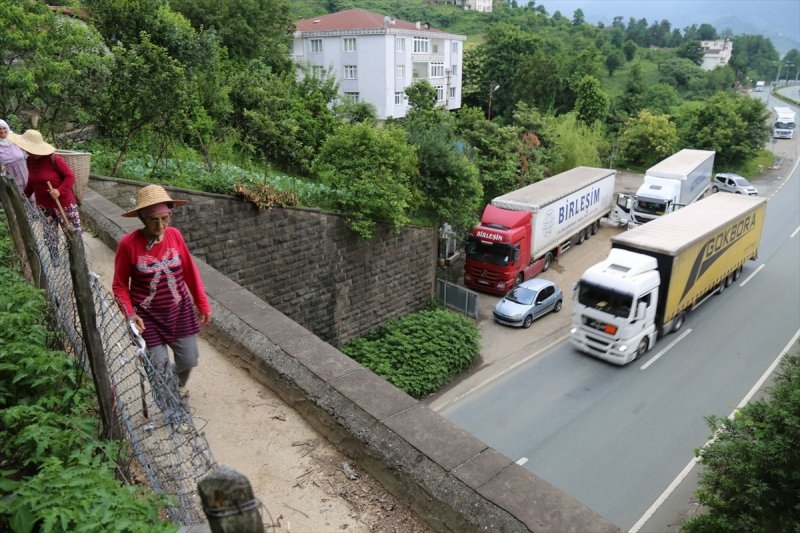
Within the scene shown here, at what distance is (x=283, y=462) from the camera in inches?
148

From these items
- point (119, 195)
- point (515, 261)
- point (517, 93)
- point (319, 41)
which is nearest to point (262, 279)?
point (119, 195)

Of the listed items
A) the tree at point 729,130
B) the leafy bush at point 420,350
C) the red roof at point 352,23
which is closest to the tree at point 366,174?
the leafy bush at point 420,350

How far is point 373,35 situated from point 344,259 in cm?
2418

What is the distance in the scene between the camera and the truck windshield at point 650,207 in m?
20.9

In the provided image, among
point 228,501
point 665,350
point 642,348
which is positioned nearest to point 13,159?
point 228,501

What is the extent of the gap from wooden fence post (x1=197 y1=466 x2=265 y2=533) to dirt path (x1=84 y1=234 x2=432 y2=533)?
1471 millimetres

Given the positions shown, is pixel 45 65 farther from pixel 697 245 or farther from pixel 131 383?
pixel 697 245

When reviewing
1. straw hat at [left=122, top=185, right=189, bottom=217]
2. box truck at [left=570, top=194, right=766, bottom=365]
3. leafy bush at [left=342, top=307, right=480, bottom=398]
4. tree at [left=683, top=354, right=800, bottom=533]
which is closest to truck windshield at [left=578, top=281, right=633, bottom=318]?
box truck at [left=570, top=194, right=766, bottom=365]

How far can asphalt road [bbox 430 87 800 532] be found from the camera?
31.2 feet

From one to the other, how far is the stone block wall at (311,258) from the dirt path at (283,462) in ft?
22.1

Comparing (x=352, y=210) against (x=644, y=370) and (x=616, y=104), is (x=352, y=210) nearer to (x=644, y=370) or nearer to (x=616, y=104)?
(x=644, y=370)

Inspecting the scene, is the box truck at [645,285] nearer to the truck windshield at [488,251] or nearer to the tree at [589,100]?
the truck windshield at [488,251]

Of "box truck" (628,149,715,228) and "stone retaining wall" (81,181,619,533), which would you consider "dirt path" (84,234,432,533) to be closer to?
"stone retaining wall" (81,181,619,533)

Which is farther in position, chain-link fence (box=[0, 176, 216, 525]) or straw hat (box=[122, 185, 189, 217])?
straw hat (box=[122, 185, 189, 217])
